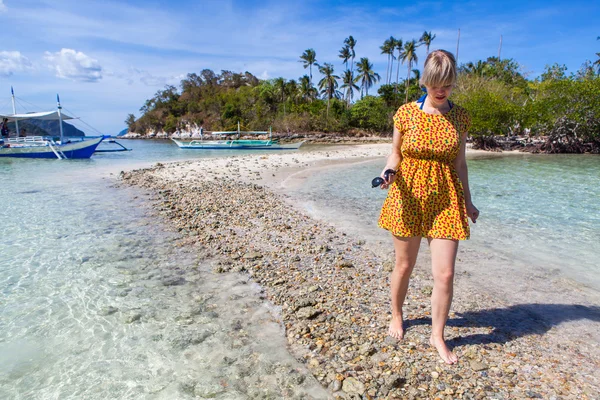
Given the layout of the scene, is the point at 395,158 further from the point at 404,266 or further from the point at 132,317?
the point at 132,317

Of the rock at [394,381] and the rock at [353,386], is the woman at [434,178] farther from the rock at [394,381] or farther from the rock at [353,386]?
the rock at [353,386]

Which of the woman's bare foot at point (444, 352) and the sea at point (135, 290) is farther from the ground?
the woman's bare foot at point (444, 352)

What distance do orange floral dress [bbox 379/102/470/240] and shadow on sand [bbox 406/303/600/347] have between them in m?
1.05

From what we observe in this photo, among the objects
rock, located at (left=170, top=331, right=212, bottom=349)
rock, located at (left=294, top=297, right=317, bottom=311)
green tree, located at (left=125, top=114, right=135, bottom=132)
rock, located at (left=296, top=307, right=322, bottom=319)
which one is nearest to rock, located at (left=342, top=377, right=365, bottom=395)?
rock, located at (left=296, top=307, right=322, bottom=319)

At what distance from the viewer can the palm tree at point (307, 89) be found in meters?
68.9

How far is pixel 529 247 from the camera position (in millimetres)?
5805

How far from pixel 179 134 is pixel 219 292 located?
308 ft

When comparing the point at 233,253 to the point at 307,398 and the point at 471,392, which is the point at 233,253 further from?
the point at 471,392

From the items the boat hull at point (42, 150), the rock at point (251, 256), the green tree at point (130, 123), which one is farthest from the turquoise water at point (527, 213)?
the green tree at point (130, 123)

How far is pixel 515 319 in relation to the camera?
10.9ft

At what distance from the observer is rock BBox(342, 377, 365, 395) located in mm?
2381

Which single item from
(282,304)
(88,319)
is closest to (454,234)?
(282,304)

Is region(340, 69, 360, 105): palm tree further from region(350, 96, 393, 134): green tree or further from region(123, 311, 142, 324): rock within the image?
region(123, 311, 142, 324): rock

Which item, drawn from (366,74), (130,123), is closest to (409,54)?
(366,74)
